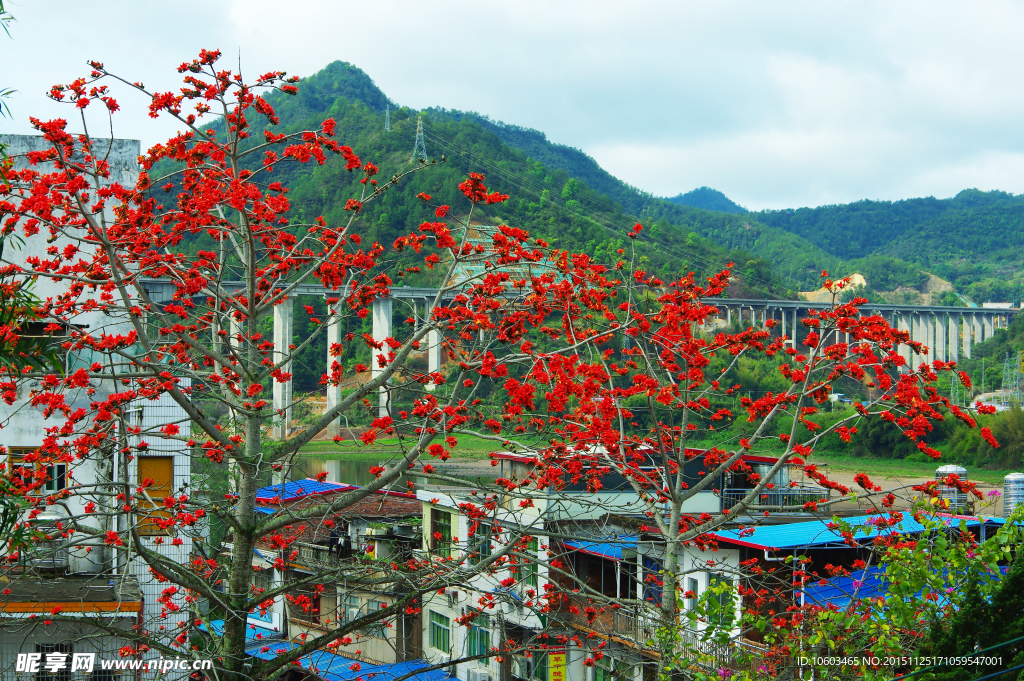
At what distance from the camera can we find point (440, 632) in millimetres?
21359

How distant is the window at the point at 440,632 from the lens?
68.5 feet

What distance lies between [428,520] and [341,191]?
230ft

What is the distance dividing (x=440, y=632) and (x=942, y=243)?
575 feet

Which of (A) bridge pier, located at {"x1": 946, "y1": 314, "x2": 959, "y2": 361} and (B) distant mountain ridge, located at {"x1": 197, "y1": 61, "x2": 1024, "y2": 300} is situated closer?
(B) distant mountain ridge, located at {"x1": 197, "y1": 61, "x2": 1024, "y2": 300}

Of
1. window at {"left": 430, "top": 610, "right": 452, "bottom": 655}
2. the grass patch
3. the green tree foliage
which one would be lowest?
the grass patch

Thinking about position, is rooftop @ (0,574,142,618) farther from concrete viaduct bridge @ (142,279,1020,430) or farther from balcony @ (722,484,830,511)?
concrete viaduct bridge @ (142,279,1020,430)

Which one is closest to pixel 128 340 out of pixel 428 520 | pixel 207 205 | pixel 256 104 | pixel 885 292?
pixel 207 205

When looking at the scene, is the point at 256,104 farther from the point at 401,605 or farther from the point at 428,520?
the point at 428,520

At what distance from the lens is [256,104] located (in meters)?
7.61

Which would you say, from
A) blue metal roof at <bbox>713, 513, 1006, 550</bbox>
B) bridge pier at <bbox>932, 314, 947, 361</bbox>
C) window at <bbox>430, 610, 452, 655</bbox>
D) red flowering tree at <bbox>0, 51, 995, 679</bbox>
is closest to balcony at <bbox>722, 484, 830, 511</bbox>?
blue metal roof at <bbox>713, 513, 1006, 550</bbox>

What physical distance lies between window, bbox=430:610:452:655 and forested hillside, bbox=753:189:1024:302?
→ 133 m

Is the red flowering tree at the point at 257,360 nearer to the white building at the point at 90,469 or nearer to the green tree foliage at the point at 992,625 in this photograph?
the green tree foliage at the point at 992,625

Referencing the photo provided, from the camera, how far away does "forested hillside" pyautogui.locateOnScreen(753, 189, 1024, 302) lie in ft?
484

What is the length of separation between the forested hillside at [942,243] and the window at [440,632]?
133m
